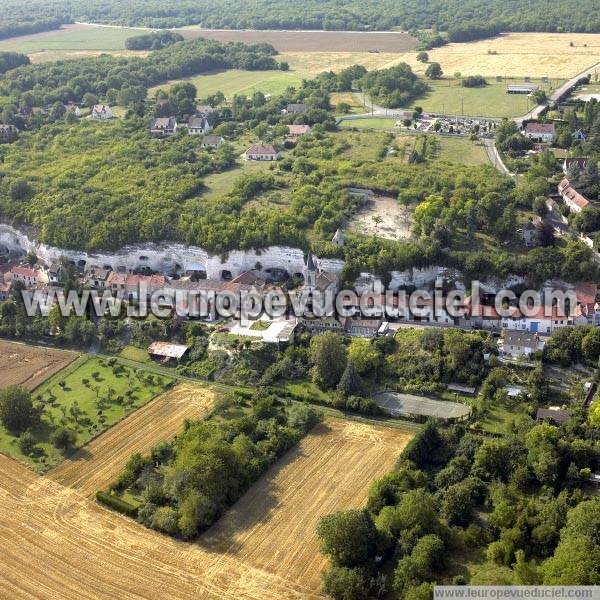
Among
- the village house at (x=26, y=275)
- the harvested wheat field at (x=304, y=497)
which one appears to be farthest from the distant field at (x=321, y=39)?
the harvested wheat field at (x=304, y=497)

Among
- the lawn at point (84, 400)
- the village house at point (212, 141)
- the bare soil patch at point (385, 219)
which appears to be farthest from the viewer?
the village house at point (212, 141)

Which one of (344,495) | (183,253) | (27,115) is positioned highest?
(27,115)

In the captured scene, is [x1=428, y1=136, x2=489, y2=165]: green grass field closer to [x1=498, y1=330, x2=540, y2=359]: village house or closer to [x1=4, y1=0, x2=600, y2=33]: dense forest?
[x1=498, y1=330, x2=540, y2=359]: village house

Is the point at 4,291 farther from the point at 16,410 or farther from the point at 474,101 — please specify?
the point at 474,101

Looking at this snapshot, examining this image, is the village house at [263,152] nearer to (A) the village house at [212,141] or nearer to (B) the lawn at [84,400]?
(A) the village house at [212,141]

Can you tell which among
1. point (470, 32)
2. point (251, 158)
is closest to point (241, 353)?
point (251, 158)

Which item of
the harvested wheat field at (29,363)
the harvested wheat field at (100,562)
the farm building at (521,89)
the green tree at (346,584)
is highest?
the farm building at (521,89)

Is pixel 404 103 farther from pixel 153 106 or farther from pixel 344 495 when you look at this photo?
pixel 344 495
